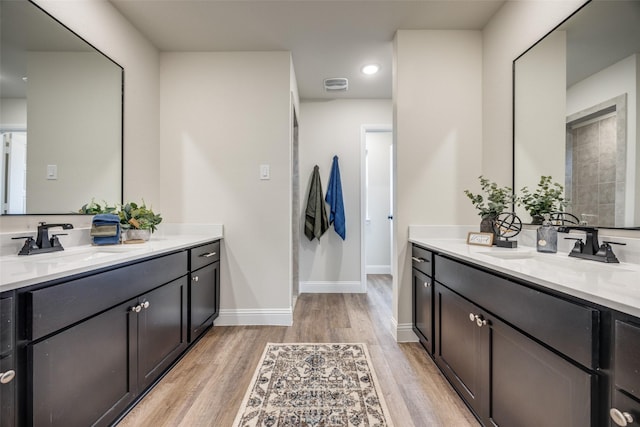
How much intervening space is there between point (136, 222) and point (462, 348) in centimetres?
204

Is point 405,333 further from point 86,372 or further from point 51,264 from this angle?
point 51,264

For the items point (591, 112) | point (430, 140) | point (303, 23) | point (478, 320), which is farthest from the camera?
point (430, 140)

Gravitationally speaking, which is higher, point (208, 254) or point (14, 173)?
point (14, 173)

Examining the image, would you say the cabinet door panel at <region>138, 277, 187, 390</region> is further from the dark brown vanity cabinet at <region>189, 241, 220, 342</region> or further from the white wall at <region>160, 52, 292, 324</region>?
the white wall at <region>160, 52, 292, 324</region>

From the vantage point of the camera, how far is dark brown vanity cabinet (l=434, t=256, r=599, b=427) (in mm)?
730

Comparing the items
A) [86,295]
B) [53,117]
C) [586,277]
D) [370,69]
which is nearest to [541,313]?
[586,277]

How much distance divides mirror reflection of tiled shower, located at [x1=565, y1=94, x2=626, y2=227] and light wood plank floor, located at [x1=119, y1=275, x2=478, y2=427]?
112cm

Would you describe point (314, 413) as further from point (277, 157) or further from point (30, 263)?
point (277, 157)

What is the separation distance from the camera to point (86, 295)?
3.43 feet

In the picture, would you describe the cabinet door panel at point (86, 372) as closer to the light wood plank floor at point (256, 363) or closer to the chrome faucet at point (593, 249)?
the light wood plank floor at point (256, 363)

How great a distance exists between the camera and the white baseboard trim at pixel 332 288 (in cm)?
341

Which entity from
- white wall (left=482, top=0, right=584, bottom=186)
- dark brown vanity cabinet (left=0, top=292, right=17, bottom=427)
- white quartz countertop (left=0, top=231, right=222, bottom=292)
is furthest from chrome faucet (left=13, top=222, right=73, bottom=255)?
white wall (left=482, top=0, right=584, bottom=186)

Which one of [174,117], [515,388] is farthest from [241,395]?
[174,117]

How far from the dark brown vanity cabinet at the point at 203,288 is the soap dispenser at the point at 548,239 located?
2055 millimetres
